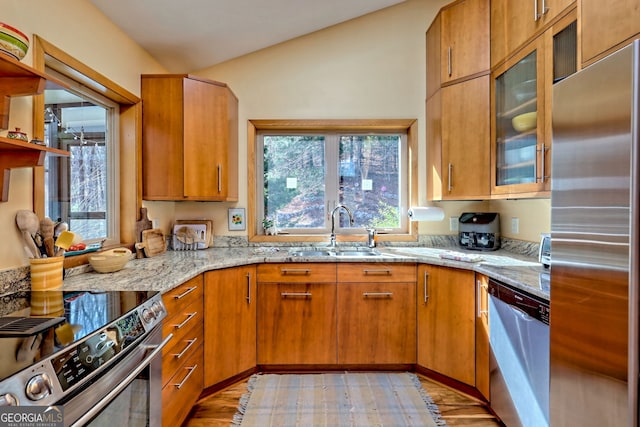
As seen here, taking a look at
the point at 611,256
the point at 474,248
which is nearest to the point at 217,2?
the point at 611,256

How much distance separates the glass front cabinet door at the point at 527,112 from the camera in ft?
5.54

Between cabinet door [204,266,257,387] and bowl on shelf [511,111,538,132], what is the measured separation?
194 cm

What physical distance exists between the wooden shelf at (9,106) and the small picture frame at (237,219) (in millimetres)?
1555

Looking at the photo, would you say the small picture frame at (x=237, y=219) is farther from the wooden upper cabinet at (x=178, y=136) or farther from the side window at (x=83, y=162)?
the side window at (x=83, y=162)

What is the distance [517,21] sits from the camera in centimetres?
199

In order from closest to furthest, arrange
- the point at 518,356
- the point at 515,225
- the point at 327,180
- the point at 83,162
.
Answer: the point at 518,356 → the point at 83,162 → the point at 515,225 → the point at 327,180

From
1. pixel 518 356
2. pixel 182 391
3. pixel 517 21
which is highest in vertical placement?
pixel 517 21

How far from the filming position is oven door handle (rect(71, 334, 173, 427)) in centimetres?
85

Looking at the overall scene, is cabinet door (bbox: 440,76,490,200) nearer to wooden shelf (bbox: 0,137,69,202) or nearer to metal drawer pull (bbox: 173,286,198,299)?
metal drawer pull (bbox: 173,286,198,299)

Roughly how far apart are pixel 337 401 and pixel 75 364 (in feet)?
5.30

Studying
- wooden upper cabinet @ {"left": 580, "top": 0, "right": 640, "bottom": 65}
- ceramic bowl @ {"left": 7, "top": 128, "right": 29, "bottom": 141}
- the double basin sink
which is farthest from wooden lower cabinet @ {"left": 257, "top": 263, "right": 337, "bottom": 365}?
wooden upper cabinet @ {"left": 580, "top": 0, "right": 640, "bottom": 65}

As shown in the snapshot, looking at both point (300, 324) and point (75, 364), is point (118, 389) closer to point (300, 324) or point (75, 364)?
point (75, 364)

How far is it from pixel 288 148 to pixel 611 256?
247cm

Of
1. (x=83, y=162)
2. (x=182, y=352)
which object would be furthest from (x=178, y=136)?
(x=182, y=352)
